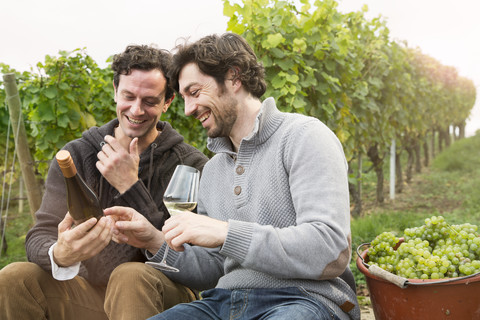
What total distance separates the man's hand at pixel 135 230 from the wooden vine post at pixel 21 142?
83.2 inches

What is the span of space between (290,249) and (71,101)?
154 inches

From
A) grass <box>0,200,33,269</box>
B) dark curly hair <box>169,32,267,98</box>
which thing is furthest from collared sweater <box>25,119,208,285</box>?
grass <box>0,200,33,269</box>

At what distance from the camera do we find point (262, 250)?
1.63m

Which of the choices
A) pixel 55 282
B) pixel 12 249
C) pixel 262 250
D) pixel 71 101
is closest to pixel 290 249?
pixel 262 250

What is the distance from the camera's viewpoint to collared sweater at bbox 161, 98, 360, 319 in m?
1.64

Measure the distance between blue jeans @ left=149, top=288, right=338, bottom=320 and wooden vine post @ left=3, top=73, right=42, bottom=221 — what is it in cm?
250

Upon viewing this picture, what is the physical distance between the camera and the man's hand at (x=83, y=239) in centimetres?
198

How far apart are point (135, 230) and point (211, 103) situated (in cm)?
68

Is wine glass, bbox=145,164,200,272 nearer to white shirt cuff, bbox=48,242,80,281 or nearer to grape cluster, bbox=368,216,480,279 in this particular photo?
white shirt cuff, bbox=48,242,80,281

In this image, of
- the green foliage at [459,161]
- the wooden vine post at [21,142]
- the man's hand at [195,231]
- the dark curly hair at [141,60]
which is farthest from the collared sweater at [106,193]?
the green foliage at [459,161]

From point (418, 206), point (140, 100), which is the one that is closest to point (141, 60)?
point (140, 100)

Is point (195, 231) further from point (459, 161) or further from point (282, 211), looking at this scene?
point (459, 161)

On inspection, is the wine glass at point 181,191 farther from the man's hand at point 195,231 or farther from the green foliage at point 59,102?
the green foliage at point 59,102

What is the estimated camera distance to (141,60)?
268 cm
